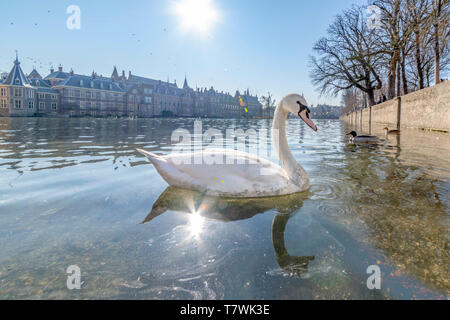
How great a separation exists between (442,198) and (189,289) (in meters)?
3.46

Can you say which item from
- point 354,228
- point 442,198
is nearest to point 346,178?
point 442,198

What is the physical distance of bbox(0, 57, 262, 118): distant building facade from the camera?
55062mm

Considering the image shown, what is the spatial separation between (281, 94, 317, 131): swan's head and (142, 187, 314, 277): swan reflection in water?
40.5 inches

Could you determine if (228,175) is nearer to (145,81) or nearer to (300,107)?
(300,107)

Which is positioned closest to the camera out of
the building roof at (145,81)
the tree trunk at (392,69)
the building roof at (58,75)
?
the tree trunk at (392,69)

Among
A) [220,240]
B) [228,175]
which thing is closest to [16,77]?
[228,175]

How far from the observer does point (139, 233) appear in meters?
2.35

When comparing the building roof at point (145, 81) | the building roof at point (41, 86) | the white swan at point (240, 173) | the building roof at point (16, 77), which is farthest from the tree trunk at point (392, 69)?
the building roof at point (145, 81)

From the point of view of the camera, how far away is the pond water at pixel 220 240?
1595 millimetres

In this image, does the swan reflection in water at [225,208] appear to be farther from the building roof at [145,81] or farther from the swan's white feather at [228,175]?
the building roof at [145,81]

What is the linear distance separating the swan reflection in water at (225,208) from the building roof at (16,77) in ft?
226

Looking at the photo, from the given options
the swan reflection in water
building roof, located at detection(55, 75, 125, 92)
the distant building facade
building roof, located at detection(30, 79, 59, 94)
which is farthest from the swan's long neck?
building roof, located at detection(55, 75, 125, 92)
